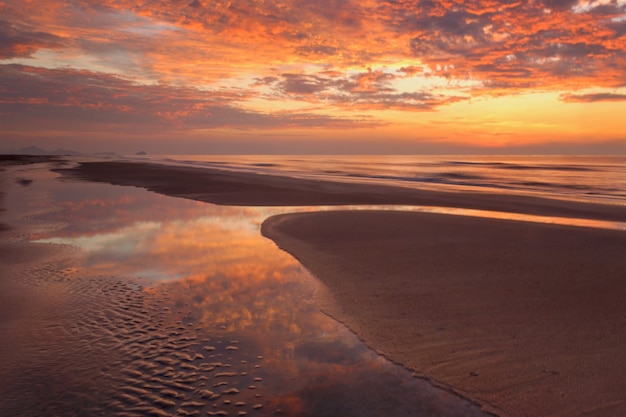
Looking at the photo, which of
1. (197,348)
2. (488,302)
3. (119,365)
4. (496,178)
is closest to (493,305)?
(488,302)

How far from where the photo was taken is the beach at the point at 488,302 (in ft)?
15.4

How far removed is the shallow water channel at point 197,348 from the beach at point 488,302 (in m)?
0.34

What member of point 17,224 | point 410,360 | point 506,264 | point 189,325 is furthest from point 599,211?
point 17,224

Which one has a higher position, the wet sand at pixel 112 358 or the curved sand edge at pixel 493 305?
the curved sand edge at pixel 493 305

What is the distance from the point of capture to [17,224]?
1470 cm

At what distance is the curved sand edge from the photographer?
4.69 metres

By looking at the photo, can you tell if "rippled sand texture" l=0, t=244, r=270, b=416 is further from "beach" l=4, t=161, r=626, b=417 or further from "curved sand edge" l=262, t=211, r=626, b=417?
"curved sand edge" l=262, t=211, r=626, b=417

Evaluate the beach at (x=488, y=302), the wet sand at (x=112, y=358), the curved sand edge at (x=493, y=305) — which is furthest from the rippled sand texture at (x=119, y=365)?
the curved sand edge at (x=493, y=305)

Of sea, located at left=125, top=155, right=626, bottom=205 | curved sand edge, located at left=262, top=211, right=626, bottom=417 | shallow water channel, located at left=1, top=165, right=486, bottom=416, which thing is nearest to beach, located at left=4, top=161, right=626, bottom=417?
curved sand edge, located at left=262, top=211, right=626, bottom=417

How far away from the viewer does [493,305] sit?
7102 mm

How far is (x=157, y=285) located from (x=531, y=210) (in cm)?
1725

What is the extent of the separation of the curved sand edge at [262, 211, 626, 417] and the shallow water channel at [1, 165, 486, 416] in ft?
1.81

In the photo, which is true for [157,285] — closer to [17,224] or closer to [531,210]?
[17,224]

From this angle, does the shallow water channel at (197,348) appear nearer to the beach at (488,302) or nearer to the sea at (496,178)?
the beach at (488,302)
